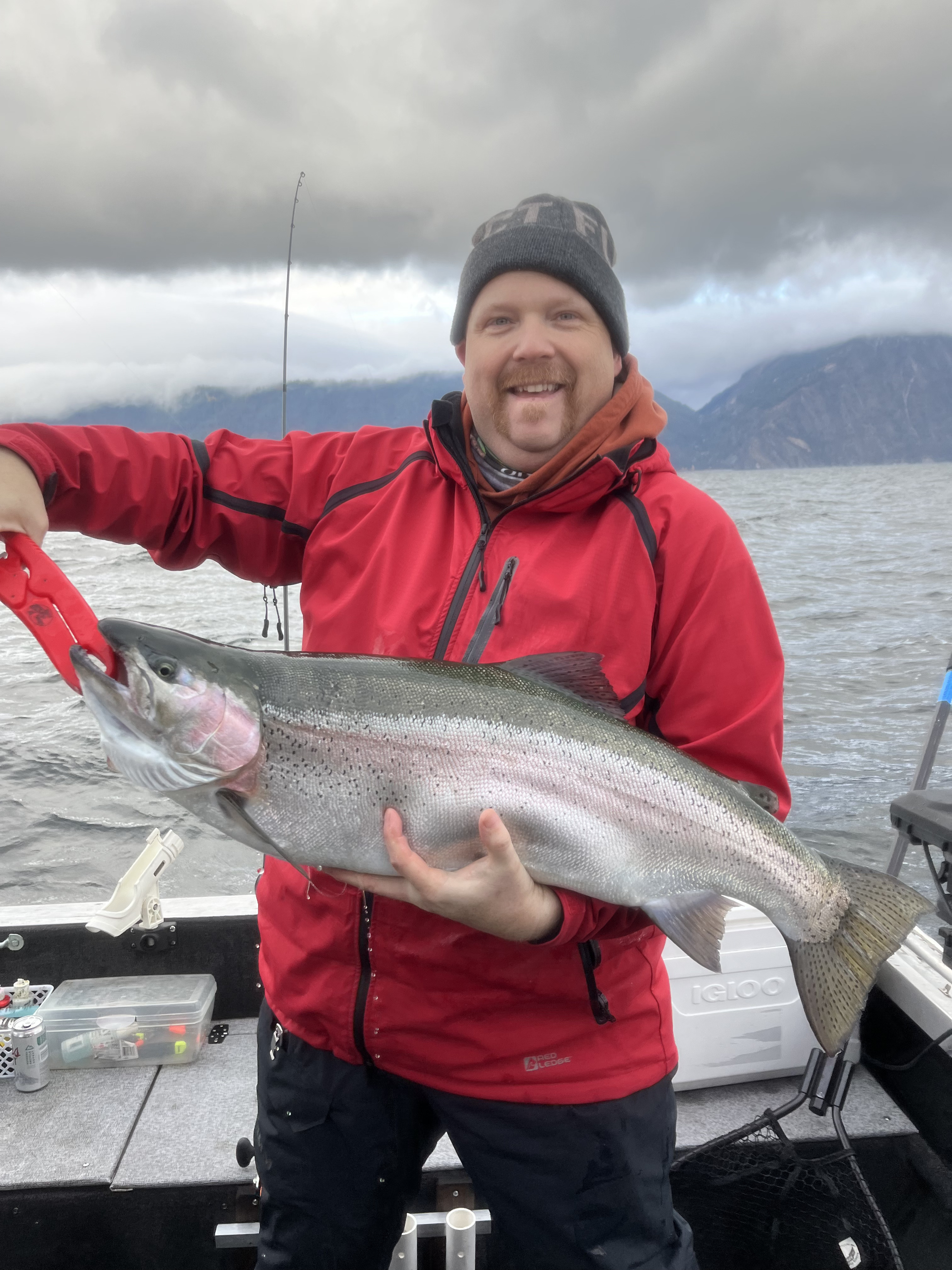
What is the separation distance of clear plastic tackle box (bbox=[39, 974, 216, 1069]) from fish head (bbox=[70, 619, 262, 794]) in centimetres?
264

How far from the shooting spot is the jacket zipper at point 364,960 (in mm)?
2373

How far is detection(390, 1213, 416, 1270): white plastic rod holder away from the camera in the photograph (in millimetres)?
3191

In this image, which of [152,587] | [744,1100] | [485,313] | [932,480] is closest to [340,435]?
[485,313]

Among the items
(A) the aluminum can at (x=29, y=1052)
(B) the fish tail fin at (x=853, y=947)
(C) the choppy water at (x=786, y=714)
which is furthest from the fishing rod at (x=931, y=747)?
(A) the aluminum can at (x=29, y=1052)

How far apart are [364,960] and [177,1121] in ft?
7.23

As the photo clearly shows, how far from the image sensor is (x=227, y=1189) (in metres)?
3.44

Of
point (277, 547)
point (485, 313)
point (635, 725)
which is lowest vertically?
point (635, 725)

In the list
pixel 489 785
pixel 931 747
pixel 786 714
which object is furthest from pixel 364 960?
pixel 786 714

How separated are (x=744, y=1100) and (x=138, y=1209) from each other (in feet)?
9.23

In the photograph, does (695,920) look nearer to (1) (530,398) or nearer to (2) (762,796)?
(2) (762,796)

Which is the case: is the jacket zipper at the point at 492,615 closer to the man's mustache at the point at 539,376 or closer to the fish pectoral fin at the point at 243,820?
the man's mustache at the point at 539,376

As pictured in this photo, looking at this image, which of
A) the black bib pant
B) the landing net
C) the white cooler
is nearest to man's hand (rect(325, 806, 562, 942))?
the black bib pant

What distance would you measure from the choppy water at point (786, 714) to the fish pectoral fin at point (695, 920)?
15.5 feet

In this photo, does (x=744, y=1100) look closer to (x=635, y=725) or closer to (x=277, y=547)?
(x=635, y=725)
